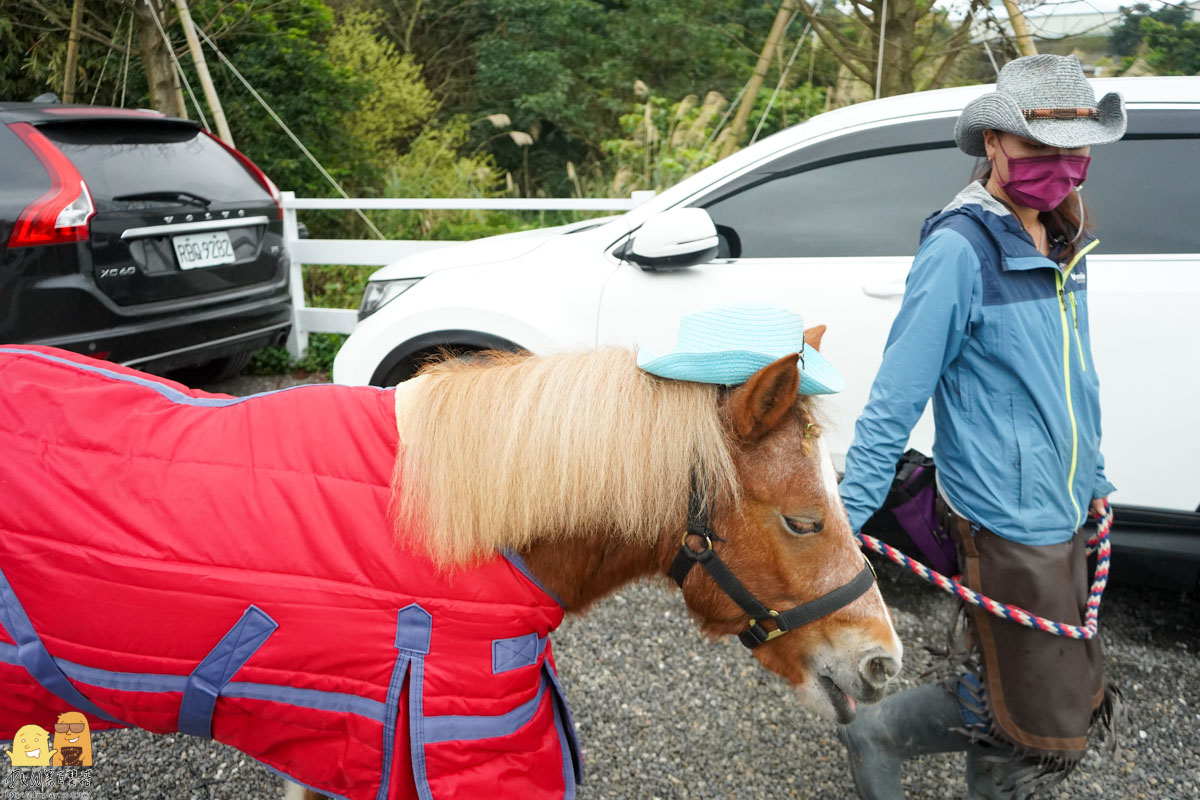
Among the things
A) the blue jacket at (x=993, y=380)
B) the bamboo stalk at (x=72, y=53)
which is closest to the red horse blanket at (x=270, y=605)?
the blue jacket at (x=993, y=380)

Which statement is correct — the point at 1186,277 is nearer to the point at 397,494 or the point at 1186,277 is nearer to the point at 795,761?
the point at 795,761

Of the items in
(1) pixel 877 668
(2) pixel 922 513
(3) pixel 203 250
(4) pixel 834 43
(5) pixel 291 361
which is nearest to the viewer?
(1) pixel 877 668

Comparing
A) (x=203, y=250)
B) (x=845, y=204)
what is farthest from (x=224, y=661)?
(x=203, y=250)

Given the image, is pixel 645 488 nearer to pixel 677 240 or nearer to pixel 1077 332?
pixel 1077 332

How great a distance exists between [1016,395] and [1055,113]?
65 cm

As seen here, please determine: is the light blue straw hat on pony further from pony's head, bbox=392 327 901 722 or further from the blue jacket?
the blue jacket

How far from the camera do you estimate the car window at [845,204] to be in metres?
3.36

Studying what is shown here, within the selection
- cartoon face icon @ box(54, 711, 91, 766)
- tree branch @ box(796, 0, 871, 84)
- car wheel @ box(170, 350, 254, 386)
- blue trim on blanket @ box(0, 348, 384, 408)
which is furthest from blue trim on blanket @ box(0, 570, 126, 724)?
tree branch @ box(796, 0, 871, 84)

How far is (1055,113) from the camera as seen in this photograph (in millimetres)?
1942

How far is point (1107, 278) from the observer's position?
305cm

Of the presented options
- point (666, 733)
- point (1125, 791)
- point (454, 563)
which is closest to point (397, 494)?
point (454, 563)

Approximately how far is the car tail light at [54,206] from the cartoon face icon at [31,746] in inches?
115

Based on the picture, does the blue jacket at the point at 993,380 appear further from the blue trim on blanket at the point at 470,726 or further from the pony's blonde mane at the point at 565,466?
the blue trim on blanket at the point at 470,726

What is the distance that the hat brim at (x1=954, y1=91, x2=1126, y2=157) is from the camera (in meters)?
1.89
